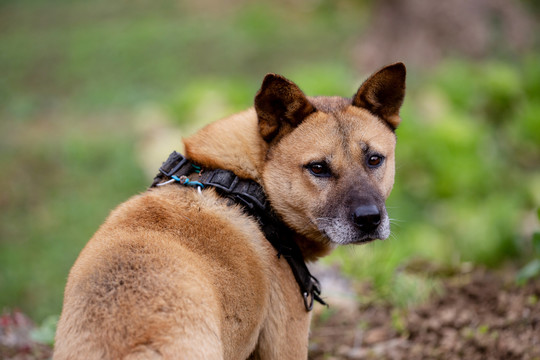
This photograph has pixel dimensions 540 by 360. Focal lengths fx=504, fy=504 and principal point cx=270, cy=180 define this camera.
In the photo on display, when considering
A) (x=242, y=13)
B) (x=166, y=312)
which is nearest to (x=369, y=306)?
(x=166, y=312)

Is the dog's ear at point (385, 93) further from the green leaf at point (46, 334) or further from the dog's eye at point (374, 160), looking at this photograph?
the green leaf at point (46, 334)

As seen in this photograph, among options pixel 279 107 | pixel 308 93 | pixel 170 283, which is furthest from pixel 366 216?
pixel 308 93

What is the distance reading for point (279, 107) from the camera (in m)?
3.06

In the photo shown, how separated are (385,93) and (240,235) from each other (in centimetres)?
136

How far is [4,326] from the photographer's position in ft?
12.8

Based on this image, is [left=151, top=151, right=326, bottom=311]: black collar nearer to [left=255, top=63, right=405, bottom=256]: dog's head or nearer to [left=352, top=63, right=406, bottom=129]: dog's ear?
[left=255, top=63, right=405, bottom=256]: dog's head

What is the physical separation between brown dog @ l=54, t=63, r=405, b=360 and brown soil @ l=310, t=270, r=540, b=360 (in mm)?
1254

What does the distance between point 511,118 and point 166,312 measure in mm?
8309

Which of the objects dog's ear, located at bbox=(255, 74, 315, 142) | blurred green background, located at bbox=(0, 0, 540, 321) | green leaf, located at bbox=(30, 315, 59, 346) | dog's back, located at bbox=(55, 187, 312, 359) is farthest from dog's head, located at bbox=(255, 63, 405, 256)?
green leaf, located at bbox=(30, 315, 59, 346)

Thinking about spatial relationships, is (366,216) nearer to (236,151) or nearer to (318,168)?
(318,168)

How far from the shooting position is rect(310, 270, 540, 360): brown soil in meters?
3.60

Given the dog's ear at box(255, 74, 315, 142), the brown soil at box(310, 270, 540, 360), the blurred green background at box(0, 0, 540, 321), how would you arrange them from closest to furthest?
1. the dog's ear at box(255, 74, 315, 142)
2. the brown soil at box(310, 270, 540, 360)
3. the blurred green background at box(0, 0, 540, 321)

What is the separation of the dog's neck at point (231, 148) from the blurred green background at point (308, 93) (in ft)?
7.02

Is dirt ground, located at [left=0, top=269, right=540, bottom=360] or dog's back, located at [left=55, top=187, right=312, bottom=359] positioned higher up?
dog's back, located at [left=55, top=187, right=312, bottom=359]
